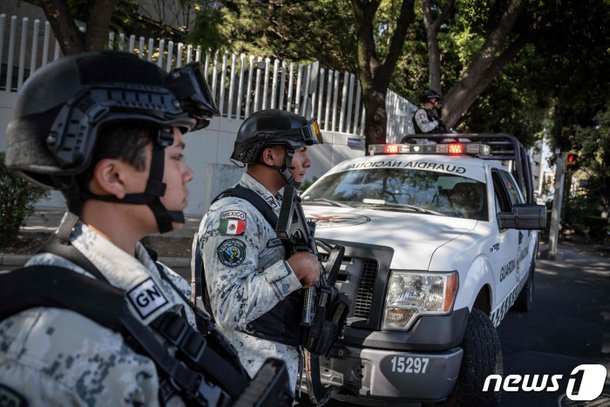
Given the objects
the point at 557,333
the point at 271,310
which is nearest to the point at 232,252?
the point at 271,310

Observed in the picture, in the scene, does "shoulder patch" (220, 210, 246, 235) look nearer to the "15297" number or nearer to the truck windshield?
the "15297" number

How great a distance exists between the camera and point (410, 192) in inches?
186

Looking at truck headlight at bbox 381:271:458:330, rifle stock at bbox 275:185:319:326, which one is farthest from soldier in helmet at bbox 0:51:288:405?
truck headlight at bbox 381:271:458:330

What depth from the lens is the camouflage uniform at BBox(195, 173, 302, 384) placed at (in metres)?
2.25

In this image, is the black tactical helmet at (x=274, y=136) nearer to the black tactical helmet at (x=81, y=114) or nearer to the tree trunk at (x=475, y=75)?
the black tactical helmet at (x=81, y=114)

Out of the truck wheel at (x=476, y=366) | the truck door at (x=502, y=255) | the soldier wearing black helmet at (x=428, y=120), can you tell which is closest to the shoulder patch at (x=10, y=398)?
the truck wheel at (x=476, y=366)

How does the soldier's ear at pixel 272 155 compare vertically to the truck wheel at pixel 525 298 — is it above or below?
above

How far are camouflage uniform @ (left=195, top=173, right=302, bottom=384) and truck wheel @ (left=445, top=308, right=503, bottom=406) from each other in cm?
135

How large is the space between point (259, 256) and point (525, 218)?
265 cm

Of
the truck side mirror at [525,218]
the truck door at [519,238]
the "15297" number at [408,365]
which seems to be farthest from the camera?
the truck door at [519,238]

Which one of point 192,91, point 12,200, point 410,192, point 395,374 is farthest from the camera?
point 12,200

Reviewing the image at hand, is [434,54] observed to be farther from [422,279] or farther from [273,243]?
[273,243]

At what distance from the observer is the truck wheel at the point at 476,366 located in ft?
11.3

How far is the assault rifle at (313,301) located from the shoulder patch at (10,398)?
141cm
